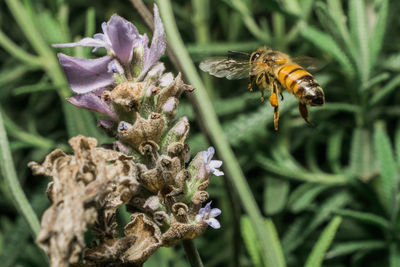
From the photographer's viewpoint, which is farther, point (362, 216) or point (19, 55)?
point (19, 55)

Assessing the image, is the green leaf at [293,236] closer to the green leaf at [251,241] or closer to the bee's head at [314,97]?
the green leaf at [251,241]

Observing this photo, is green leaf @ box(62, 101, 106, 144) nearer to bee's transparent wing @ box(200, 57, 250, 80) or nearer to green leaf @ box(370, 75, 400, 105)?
bee's transparent wing @ box(200, 57, 250, 80)

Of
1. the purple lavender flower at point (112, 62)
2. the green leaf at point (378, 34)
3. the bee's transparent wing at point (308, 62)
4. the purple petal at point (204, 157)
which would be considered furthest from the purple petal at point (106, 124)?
the green leaf at point (378, 34)

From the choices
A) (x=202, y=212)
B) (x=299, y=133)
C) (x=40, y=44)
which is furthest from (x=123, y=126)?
(x=299, y=133)

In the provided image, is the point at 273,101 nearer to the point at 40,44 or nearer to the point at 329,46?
the point at 329,46

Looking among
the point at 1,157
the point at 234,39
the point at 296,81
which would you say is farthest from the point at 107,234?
the point at 234,39

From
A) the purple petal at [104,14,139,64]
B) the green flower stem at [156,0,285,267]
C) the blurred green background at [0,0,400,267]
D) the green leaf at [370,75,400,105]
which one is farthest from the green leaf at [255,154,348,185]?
the purple petal at [104,14,139,64]
